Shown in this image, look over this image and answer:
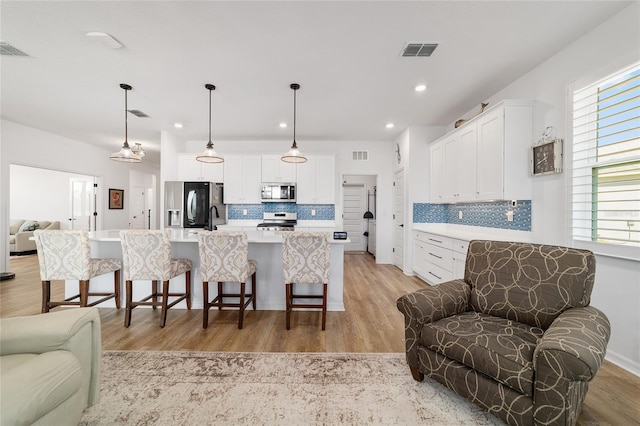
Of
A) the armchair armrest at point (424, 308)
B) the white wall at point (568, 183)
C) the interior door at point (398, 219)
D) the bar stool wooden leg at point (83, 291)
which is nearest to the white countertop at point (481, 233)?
the white wall at point (568, 183)

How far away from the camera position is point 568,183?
2432 millimetres

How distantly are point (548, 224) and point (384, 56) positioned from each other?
2374 millimetres

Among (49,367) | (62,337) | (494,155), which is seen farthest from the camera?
(494,155)

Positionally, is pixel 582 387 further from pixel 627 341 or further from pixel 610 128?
pixel 610 128

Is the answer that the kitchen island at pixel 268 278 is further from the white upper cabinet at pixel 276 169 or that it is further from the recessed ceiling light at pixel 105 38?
the white upper cabinet at pixel 276 169

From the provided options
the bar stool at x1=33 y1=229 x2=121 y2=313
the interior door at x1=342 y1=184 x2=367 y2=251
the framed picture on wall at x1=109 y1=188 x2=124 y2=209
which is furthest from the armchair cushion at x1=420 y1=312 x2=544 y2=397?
the framed picture on wall at x1=109 y1=188 x2=124 y2=209

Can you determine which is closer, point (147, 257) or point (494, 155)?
point (147, 257)

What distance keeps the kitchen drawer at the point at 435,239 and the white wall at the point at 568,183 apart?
3.16 ft

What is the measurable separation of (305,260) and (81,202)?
7609 millimetres

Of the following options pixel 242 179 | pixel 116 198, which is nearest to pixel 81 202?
pixel 116 198

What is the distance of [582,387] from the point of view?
1.34 m

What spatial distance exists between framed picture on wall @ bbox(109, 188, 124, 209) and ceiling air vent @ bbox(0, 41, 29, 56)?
5002 mm

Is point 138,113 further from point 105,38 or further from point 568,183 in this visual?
point 568,183

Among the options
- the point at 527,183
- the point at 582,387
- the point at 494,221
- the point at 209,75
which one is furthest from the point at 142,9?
the point at 494,221
